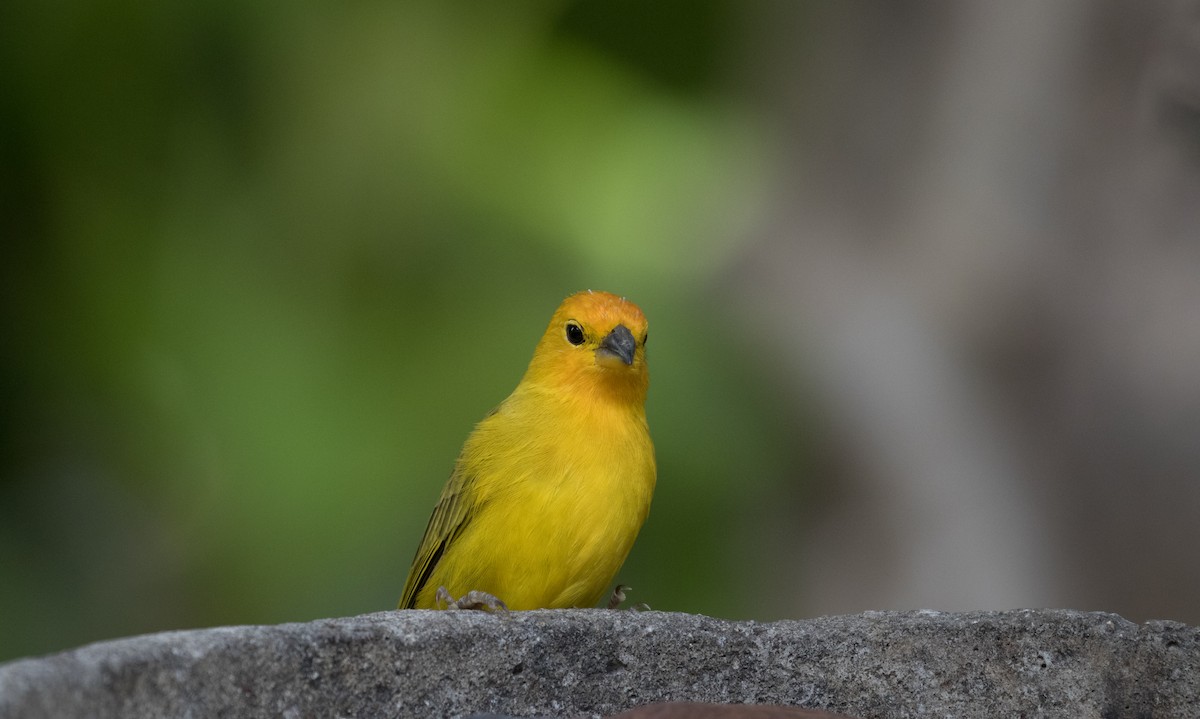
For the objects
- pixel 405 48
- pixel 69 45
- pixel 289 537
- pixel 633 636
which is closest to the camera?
pixel 633 636

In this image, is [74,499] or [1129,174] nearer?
[74,499]

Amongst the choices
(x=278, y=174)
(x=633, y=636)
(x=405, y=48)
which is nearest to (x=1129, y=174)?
(x=405, y=48)

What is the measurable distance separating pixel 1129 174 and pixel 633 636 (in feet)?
18.7

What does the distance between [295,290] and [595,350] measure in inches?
116

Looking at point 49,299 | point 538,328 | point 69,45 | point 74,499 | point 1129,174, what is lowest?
point 74,499

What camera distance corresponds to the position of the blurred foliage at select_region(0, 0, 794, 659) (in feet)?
21.2

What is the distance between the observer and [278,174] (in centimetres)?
714

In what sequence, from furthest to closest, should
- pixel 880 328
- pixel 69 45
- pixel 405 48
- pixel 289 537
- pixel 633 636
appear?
pixel 880 328
pixel 405 48
pixel 69 45
pixel 289 537
pixel 633 636

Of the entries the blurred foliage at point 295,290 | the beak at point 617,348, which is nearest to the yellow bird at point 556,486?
the beak at point 617,348

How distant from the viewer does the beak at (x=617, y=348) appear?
422cm

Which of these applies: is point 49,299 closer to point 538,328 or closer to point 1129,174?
point 538,328

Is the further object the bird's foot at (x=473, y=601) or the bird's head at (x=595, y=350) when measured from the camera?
the bird's head at (x=595, y=350)

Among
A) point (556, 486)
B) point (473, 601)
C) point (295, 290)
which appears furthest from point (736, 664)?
point (295, 290)

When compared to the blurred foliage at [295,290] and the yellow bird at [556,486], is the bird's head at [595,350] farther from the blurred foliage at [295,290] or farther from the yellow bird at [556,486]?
the blurred foliage at [295,290]
